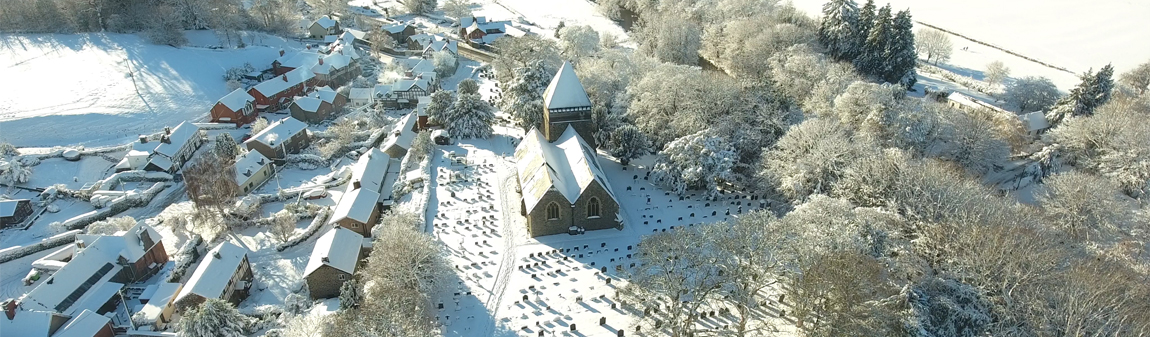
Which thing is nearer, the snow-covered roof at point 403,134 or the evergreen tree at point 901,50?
the snow-covered roof at point 403,134

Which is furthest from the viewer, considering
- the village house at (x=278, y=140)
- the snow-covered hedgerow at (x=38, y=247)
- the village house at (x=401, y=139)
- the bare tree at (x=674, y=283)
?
the village house at (x=278, y=140)

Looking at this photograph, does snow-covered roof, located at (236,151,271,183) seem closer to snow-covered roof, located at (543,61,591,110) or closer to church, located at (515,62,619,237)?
church, located at (515,62,619,237)

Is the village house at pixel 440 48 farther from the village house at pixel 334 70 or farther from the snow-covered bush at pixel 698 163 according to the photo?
the snow-covered bush at pixel 698 163

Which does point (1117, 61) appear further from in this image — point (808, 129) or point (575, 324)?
point (575, 324)

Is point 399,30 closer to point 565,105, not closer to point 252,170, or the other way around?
point 252,170

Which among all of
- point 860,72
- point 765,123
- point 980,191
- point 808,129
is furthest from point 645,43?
point 980,191

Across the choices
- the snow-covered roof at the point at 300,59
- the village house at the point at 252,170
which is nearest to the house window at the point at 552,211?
the village house at the point at 252,170

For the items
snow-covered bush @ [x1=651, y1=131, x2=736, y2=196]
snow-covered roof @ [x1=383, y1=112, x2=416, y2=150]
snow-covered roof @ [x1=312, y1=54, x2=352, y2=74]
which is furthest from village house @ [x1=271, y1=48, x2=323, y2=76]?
snow-covered bush @ [x1=651, y1=131, x2=736, y2=196]
